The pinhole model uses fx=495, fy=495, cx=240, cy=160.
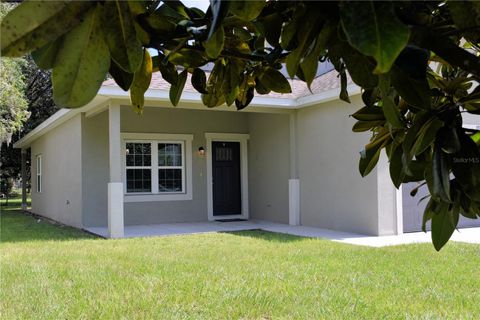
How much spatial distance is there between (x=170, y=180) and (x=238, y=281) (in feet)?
25.1

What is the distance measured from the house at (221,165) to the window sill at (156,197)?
3cm

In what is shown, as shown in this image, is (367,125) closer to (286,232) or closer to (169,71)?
(169,71)

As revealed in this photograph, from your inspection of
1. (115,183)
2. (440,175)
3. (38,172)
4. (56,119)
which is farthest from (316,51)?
(38,172)

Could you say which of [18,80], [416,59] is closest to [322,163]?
[18,80]

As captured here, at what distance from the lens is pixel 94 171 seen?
39.8 feet

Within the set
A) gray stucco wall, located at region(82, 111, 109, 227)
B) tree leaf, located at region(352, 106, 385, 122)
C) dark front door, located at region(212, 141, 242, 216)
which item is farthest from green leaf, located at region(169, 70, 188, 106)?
→ dark front door, located at region(212, 141, 242, 216)

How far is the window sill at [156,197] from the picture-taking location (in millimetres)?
12347

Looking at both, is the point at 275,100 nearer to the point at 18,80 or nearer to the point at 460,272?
the point at 460,272

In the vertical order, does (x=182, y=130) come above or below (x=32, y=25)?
above

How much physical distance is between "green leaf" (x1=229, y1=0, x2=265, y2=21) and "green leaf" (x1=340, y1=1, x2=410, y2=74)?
19cm

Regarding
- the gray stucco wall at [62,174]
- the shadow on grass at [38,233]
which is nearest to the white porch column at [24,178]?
the gray stucco wall at [62,174]

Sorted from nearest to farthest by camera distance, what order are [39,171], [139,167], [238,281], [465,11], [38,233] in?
[465,11], [238,281], [38,233], [139,167], [39,171]

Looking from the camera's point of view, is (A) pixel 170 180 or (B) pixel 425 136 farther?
(A) pixel 170 180

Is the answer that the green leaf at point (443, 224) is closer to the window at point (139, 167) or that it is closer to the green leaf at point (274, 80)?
the green leaf at point (274, 80)
